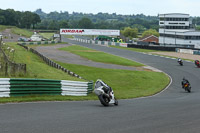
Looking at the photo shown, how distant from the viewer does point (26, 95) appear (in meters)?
17.2

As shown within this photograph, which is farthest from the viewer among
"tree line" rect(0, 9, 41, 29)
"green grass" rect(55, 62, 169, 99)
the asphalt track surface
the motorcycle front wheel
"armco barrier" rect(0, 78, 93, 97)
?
"tree line" rect(0, 9, 41, 29)

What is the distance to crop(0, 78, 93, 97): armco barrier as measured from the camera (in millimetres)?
16375

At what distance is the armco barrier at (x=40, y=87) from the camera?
16375mm

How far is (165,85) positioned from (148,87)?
2.69 metres

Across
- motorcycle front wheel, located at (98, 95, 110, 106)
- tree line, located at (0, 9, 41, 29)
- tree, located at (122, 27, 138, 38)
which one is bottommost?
motorcycle front wheel, located at (98, 95, 110, 106)

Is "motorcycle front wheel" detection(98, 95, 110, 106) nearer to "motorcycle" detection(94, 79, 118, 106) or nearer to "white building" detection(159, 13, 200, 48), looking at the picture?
"motorcycle" detection(94, 79, 118, 106)

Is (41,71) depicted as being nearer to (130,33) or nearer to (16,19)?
(130,33)

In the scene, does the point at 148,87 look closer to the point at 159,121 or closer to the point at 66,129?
the point at 159,121

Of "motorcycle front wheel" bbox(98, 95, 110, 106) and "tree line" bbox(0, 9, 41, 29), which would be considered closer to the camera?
"motorcycle front wheel" bbox(98, 95, 110, 106)

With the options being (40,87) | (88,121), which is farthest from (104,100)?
(88,121)

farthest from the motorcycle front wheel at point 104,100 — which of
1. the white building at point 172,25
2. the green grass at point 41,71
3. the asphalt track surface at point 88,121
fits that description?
the white building at point 172,25

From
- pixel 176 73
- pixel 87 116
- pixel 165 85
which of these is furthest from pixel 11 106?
pixel 176 73

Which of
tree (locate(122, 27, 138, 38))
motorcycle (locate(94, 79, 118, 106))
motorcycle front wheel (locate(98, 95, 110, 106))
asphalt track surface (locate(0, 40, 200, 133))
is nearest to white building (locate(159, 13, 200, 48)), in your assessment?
tree (locate(122, 27, 138, 38))

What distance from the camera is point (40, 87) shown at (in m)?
18.0
